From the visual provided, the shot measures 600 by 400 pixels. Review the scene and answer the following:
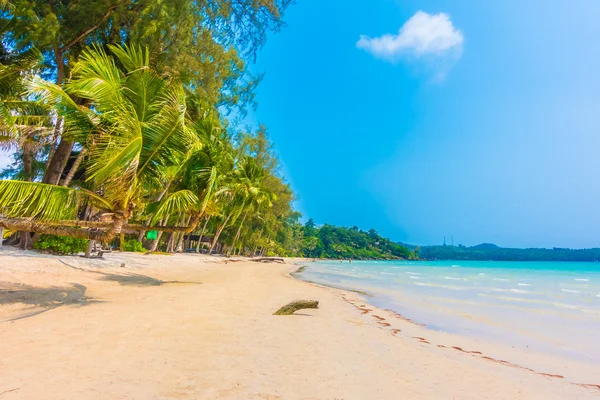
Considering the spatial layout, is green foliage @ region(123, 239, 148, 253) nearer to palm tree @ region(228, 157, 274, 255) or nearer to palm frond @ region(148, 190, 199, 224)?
palm tree @ region(228, 157, 274, 255)

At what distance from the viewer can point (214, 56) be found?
1371cm

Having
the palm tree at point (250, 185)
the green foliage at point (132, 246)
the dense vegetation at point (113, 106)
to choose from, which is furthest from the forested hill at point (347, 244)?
the dense vegetation at point (113, 106)

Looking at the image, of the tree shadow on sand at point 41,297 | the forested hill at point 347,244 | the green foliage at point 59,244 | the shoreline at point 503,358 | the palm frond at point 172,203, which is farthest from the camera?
the forested hill at point 347,244

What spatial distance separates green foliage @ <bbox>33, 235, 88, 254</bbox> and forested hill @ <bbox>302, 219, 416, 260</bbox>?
87.5 meters

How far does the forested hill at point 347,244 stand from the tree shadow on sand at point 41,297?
94565 mm

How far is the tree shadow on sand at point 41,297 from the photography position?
5.94 meters

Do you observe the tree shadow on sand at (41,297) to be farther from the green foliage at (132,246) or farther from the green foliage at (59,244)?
the green foliage at (132,246)

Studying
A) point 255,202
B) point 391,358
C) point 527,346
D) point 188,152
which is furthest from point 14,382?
point 255,202

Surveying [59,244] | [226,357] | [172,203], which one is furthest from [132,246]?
[226,357]

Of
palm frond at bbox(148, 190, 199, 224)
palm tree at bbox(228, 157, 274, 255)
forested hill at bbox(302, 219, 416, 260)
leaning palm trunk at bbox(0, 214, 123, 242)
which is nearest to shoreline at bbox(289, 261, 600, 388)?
leaning palm trunk at bbox(0, 214, 123, 242)

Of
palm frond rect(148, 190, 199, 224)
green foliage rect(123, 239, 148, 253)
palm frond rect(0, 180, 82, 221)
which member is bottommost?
green foliage rect(123, 239, 148, 253)

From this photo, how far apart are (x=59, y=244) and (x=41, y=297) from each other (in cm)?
934

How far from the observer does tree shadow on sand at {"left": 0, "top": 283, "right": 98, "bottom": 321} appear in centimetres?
594

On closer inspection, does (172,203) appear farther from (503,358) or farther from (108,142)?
(503,358)
